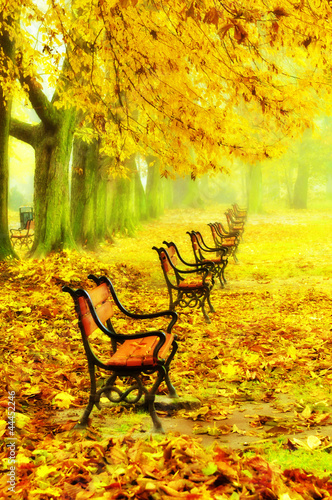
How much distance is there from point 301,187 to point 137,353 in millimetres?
35360

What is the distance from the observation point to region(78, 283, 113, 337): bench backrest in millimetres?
3939

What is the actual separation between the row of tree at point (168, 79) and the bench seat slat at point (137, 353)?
3.02m

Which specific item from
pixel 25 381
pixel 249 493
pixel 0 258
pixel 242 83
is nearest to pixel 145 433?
pixel 249 493

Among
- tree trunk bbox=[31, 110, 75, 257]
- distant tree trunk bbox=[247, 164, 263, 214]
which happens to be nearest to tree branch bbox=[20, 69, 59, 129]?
tree trunk bbox=[31, 110, 75, 257]

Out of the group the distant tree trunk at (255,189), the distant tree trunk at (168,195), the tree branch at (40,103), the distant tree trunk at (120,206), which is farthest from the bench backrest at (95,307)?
the distant tree trunk at (168,195)

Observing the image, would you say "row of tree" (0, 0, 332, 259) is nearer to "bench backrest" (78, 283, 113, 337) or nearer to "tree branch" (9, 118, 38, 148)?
"tree branch" (9, 118, 38, 148)

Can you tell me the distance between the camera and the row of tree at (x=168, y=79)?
22.0ft

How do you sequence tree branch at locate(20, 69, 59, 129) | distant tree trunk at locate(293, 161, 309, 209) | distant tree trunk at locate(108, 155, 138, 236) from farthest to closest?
distant tree trunk at locate(293, 161, 309, 209), distant tree trunk at locate(108, 155, 138, 236), tree branch at locate(20, 69, 59, 129)

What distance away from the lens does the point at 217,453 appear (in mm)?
3133

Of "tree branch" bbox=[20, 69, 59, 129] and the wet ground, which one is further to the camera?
"tree branch" bbox=[20, 69, 59, 129]

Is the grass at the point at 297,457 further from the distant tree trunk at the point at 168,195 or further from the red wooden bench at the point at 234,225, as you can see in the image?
the distant tree trunk at the point at 168,195

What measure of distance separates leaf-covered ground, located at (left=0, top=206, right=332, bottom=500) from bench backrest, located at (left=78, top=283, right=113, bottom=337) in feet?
2.46

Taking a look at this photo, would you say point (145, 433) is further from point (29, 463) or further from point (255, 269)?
point (255, 269)

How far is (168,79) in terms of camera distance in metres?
8.94
